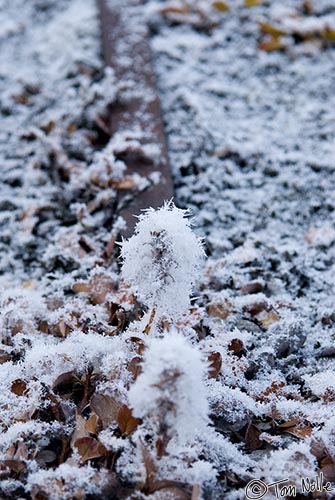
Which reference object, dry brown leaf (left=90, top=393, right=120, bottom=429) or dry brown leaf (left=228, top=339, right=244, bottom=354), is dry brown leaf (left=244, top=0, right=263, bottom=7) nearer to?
dry brown leaf (left=228, top=339, right=244, bottom=354)

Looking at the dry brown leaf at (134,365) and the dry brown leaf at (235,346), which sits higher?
the dry brown leaf at (235,346)

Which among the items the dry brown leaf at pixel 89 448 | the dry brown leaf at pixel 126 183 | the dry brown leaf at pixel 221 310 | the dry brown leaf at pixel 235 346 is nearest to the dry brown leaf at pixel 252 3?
the dry brown leaf at pixel 126 183

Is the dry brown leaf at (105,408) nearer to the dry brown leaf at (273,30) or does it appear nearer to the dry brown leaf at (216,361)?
the dry brown leaf at (216,361)

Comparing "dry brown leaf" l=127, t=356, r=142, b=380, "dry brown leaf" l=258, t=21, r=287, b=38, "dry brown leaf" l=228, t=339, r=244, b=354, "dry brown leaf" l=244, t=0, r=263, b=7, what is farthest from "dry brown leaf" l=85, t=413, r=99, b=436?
"dry brown leaf" l=244, t=0, r=263, b=7

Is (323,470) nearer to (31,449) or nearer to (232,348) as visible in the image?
(232,348)

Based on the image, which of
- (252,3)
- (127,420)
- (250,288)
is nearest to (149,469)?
(127,420)

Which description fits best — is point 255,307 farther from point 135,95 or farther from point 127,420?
point 135,95
